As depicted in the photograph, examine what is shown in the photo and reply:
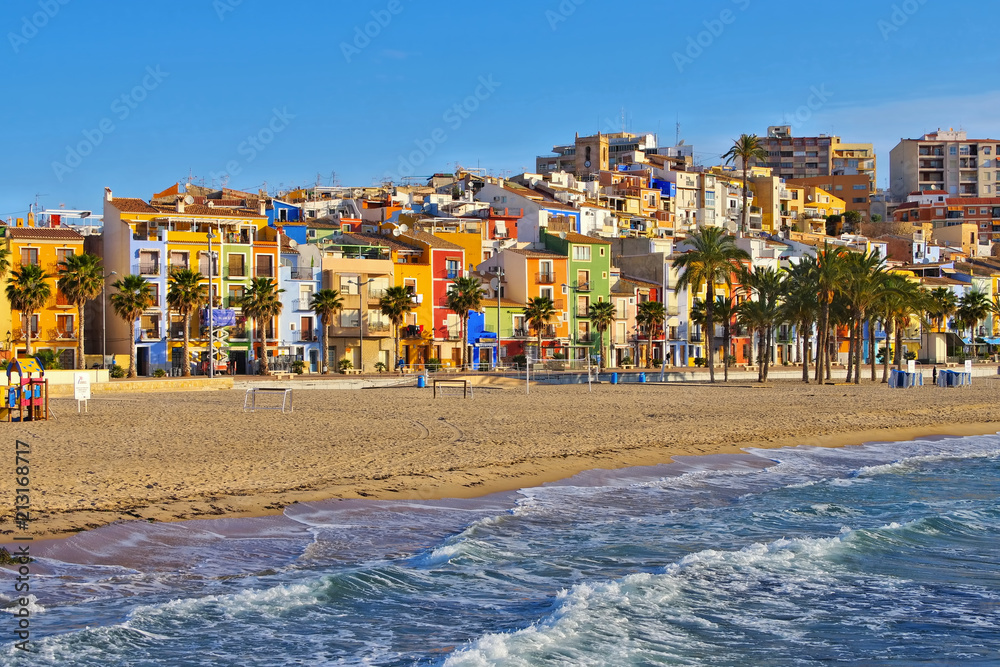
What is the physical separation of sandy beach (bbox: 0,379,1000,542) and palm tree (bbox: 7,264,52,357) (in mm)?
16353

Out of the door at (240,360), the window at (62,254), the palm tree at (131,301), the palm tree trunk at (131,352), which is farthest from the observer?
the door at (240,360)

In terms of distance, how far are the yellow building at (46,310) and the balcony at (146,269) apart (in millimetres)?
3412

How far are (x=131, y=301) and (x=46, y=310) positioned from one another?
6.66 meters

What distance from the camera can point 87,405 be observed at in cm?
3234

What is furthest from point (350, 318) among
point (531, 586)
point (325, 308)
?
point (531, 586)

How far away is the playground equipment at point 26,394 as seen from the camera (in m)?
26.7

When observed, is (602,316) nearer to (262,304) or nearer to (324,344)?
(324,344)

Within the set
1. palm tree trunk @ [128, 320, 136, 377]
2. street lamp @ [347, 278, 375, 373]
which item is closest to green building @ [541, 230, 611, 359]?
street lamp @ [347, 278, 375, 373]

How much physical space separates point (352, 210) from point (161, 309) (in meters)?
30.1

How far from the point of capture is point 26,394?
27281 millimetres

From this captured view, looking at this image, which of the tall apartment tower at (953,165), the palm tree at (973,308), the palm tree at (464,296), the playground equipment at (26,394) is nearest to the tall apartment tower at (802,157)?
the tall apartment tower at (953,165)

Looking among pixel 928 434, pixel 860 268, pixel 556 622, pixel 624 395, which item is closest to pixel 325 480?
pixel 556 622

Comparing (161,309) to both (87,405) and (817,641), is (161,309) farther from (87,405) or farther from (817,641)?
(817,641)

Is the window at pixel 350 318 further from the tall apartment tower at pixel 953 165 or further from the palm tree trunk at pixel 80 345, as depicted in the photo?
the tall apartment tower at pixel 953 165
